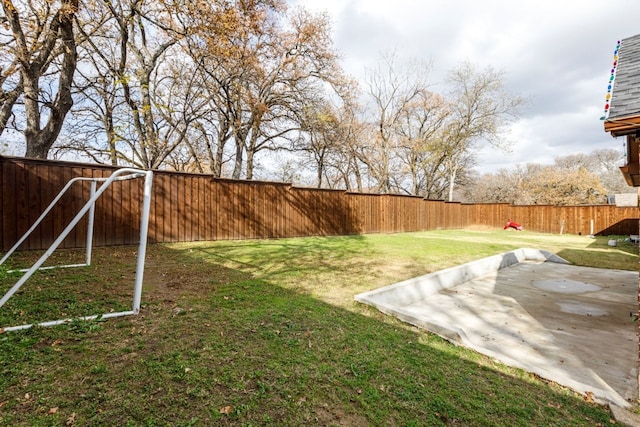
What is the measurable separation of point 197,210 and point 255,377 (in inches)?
232

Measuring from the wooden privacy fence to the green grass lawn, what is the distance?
103 inches

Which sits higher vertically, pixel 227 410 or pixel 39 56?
pixel 39 56

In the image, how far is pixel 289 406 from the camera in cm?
148

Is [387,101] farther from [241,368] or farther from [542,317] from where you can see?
[241,368]

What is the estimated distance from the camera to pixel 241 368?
1.75 metres

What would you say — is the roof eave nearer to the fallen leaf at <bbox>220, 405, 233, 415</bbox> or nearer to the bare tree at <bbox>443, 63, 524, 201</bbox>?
the fallen leaf at <bbox>220, 405, 233, 415</bbox>

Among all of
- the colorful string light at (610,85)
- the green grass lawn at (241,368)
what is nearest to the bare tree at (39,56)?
the green grass lawn at (241,368)

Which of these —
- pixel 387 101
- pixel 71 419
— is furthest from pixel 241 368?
pixel 387 101

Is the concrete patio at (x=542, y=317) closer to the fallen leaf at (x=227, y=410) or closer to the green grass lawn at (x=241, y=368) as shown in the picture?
the green grass lawn at (x=241, y=368)

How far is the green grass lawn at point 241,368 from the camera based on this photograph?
1388 mm

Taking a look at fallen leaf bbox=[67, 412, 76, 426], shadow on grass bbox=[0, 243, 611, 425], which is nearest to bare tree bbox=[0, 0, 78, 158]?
shadow on grass bbox=[0, 243, 611, 425]

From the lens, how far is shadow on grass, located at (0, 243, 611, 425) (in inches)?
53.9

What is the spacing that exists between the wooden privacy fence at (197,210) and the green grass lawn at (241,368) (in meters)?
2.61

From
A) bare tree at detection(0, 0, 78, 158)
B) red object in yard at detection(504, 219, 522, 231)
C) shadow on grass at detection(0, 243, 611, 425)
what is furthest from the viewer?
red object in yard at detection(504, 219, 522, 231)
